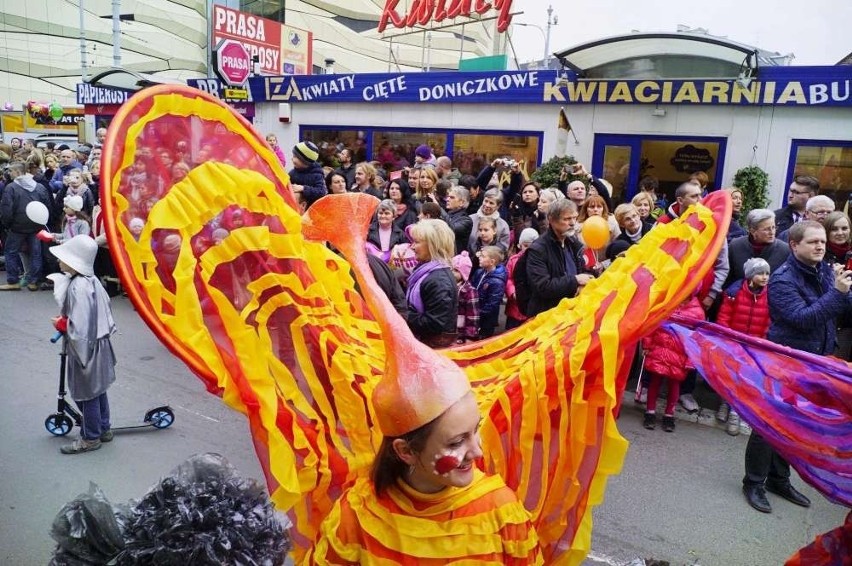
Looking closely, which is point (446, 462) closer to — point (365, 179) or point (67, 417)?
point (67, 417)

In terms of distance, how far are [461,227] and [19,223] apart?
614 centimetres

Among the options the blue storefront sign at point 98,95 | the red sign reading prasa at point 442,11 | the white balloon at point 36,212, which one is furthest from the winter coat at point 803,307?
the blue storefront sign at point 98,95

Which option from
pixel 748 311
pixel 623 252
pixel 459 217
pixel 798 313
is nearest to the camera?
pixel 623 252

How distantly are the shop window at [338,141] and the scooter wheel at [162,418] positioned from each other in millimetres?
8778

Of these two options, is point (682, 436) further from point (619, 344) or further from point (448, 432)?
point (448, 432)

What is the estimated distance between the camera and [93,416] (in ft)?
14.6

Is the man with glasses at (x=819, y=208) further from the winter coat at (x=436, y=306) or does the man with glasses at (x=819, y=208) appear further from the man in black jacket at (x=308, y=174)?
the man in black jacket at (x=308, y=174)

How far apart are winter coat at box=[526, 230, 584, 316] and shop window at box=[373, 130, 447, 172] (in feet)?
26.6

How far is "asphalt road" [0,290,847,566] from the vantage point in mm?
3561

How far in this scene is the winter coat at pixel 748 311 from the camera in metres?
4.90

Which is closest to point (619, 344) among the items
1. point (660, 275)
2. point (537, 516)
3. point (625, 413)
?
point (660, 275)

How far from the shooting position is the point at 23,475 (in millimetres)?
4137

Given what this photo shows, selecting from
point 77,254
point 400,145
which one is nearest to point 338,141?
point 400,145

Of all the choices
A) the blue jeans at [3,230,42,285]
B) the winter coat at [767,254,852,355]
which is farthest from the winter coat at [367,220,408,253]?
the blue jeans at [3,230,42,285]
